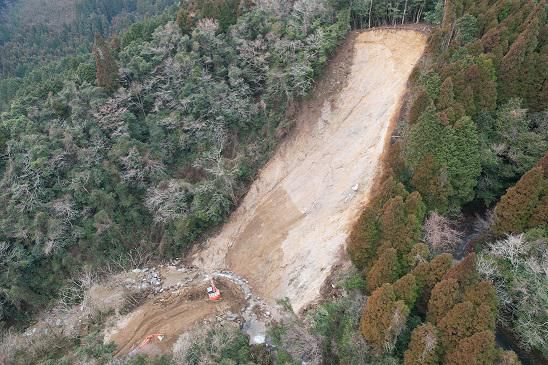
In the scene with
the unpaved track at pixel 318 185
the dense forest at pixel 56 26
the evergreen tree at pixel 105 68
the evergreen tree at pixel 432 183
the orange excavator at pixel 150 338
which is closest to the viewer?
the evergreen tree at pixel 432 183

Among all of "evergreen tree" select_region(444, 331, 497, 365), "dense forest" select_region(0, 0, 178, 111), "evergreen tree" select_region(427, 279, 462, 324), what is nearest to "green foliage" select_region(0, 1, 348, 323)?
"evergreen tree" select_region(427, 279, 462, 324)

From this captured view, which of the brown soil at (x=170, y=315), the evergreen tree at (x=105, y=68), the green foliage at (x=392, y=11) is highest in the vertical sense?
the green foliage at (x=392, y=11)

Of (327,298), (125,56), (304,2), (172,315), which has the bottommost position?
(172,315)

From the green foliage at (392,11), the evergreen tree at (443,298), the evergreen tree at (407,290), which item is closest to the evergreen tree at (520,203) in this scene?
the evergreen tree at (443,298)

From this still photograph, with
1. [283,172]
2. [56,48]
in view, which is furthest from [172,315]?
[56,48]

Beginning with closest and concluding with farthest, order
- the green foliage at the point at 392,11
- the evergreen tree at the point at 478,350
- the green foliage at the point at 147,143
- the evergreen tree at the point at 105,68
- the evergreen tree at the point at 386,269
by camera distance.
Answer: the evergreen tree at the point at 478,350 < the evergreen tree at the point at 386,269 < the green foliage at the point at 147,143 < the green foliage at the point at 392,11 < the evergreen tree at the point at 105,68

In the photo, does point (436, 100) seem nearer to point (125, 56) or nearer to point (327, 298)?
point (327, 298)

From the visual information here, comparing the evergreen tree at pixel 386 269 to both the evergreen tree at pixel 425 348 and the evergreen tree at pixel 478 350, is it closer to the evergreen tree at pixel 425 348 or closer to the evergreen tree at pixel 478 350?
the evergreen tree at pixel 425 348
